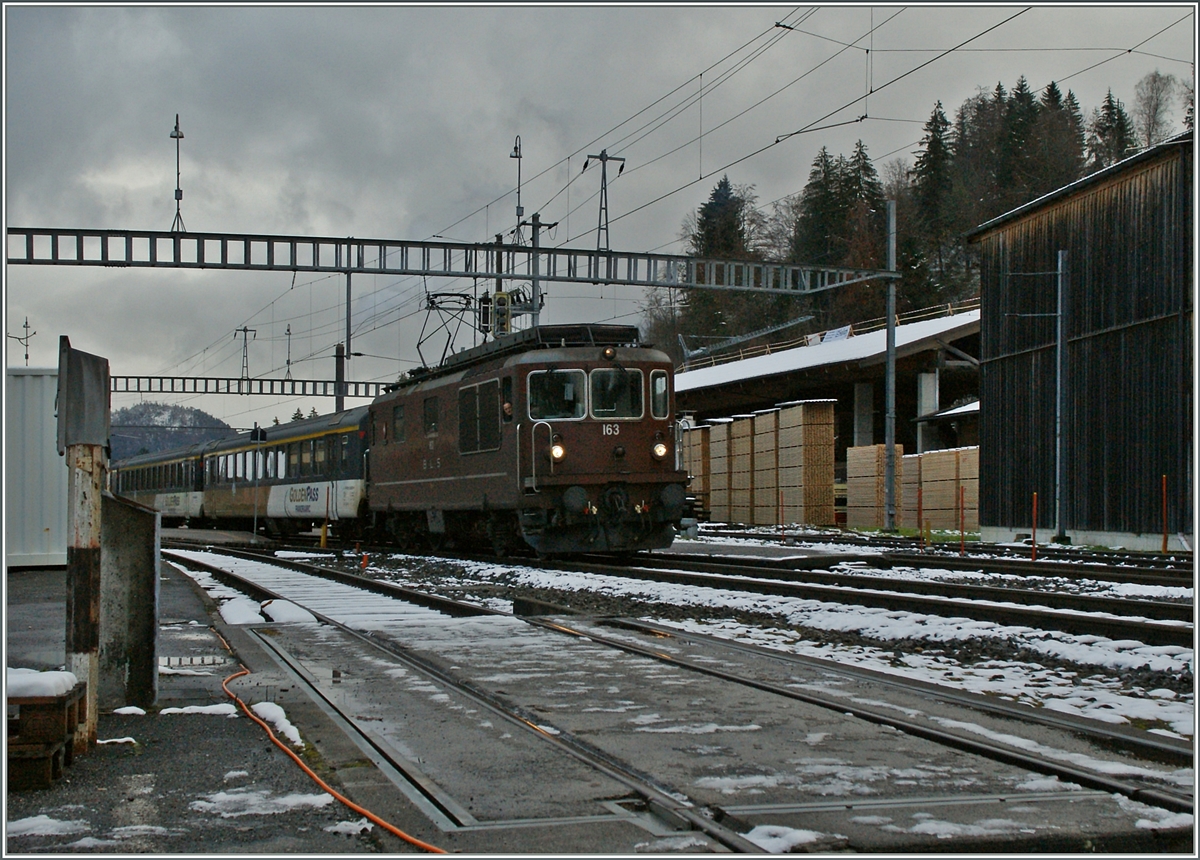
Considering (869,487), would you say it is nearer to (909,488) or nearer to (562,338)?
(909,488)

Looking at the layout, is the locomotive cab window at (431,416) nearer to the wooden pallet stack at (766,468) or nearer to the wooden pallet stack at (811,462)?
the wooden pallet stack at (811,462)

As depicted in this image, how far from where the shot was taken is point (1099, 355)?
24.4 meters

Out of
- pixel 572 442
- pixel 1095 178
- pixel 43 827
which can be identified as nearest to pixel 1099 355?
pixel 1095 178

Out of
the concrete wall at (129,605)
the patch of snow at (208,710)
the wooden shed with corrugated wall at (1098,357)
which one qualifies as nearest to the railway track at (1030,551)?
the wooden shed with corrugated wall at (1098,357)

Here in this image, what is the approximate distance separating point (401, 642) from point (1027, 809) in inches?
242

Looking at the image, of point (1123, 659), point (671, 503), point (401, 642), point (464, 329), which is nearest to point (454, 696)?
point (401, 642)

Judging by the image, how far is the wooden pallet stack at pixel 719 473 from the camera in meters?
39.8

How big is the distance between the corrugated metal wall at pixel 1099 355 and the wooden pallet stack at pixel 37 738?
20945mm

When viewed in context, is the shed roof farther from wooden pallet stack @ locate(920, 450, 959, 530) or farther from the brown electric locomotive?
the brown electric locomotive

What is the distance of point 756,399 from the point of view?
49531 mm

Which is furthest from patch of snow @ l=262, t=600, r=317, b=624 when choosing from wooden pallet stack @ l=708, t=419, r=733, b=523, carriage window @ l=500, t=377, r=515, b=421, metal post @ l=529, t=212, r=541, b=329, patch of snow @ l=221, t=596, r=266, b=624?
wooden pallet stack @ l=708, t=419, r=733, b=523

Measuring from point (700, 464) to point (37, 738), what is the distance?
1478 inches

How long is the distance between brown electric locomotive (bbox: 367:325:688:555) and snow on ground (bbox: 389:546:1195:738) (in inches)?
201

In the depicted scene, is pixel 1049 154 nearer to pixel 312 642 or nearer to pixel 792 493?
pixel 792 493
